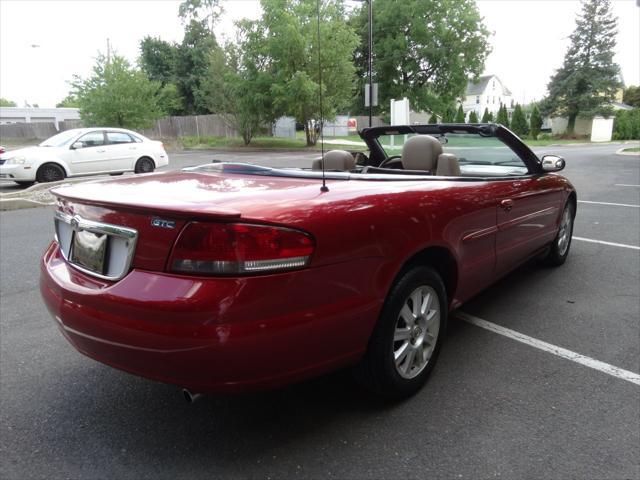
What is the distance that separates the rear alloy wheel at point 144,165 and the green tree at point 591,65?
4216 cm

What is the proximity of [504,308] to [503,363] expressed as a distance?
3.38 ft

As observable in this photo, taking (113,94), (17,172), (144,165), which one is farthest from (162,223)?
(113,94)

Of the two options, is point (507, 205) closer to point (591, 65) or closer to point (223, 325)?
point (223, 325)

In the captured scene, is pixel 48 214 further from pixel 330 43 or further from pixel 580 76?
pixel 580 76

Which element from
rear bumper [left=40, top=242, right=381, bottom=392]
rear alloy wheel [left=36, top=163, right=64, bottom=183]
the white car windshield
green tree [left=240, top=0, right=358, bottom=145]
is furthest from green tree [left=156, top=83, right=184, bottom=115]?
rear bumper [left=40, top=242, right=381, bottom=392]

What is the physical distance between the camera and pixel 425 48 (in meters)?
43.2

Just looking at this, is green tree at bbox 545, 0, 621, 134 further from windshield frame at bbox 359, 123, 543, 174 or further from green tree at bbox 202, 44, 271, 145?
windshield frame at bbox 359, 123, 543, 174

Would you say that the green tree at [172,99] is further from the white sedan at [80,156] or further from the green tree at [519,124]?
the green tree at [519,124]

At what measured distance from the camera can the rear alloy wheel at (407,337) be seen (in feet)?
7.74

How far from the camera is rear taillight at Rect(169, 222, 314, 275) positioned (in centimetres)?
186

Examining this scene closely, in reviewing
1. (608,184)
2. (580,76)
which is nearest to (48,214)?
(608,184)

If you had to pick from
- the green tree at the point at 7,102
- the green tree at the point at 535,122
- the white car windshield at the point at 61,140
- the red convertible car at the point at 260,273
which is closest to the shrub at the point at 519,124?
the green tree at the point at 535,122

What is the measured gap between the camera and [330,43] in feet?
95.1

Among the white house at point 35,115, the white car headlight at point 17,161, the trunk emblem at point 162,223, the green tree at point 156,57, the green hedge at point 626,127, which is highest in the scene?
the green tree at point 156,57
